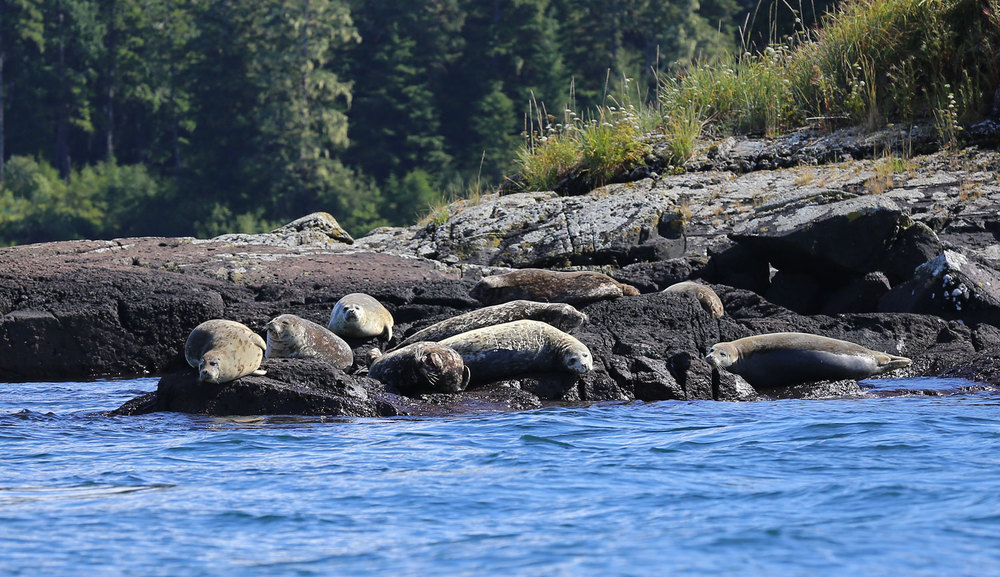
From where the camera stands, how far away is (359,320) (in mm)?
9469

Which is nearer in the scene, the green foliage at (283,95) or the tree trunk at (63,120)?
the green foliage at (283,95)

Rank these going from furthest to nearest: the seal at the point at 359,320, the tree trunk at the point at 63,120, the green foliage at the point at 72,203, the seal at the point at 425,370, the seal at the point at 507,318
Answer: the tree trunk at the point at 63,120 < the green foliage at the point at 72,203 < the seal at the point at 359,320 < the seal at the point at 507,318 < the seal at the point at 425,370

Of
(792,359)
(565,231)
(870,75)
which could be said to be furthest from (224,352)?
(870,75)

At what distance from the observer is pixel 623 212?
1437cm

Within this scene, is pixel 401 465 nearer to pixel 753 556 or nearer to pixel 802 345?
pixel 753 556

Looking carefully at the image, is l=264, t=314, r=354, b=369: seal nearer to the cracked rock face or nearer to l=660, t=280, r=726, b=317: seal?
l=660, t=280, r=726, b=317: seal

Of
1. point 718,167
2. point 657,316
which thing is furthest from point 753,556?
point 718,167

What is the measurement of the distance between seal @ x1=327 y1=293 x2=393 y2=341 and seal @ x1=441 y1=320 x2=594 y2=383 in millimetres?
1450

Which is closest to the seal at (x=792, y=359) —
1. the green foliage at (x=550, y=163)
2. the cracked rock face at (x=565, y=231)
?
the cracked rock face at (x=565, y=231)

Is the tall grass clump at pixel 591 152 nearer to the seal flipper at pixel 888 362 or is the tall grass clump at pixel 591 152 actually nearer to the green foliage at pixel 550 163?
the green foliage at pixel 550 163

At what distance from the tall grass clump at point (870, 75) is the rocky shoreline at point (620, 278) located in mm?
795

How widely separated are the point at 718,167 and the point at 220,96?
132 feet

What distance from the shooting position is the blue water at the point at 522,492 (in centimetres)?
438

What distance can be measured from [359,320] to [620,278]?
3399 millimetres
